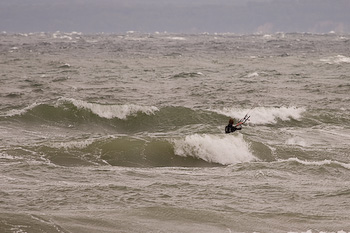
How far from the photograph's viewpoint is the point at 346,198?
11.5 metres

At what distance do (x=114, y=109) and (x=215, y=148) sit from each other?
7251 mm

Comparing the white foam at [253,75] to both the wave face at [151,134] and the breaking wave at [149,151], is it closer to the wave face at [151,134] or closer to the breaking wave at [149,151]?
the wave face at [151,134]

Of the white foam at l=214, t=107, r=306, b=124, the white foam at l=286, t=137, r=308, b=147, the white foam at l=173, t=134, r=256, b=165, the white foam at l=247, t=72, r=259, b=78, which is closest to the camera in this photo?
the white foam at l=173, t=134, r=256, b=165

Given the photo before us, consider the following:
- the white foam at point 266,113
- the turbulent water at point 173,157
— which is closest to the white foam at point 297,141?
the turbulent water at point 173,157

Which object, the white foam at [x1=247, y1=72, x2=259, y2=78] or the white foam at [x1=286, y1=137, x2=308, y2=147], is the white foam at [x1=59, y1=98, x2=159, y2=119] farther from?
the white foam at [x1=247, y1=72, x2=259, y2=78]

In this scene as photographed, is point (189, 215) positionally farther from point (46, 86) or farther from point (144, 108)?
point (46, 86)

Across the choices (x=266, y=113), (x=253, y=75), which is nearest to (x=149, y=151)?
(x=266, y=113)

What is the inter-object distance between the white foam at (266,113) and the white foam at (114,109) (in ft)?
9.31

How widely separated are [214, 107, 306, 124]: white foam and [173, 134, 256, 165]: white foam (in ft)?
A: 16.9

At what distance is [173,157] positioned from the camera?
53.5ft

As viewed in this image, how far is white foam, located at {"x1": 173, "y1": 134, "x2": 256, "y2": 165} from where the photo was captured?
16.3 meters

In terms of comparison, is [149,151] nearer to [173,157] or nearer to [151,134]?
[173,157]

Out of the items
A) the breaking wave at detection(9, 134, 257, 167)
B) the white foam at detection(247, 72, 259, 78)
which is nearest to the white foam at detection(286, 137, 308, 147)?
the breaking wave at detection(9, 134, 257, 167)

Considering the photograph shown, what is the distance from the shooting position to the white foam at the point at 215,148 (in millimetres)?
16281
